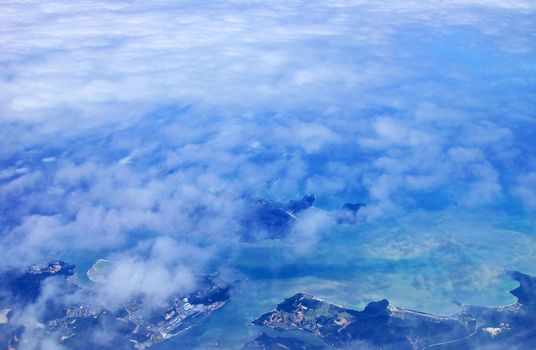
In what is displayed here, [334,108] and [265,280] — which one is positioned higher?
[334,108]

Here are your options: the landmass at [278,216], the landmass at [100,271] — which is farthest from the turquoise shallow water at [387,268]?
the landmass at [100,271]

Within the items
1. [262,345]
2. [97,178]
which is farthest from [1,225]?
[262,345]

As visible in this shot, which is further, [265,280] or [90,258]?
[90,258]

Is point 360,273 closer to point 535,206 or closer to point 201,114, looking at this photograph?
point 535,206

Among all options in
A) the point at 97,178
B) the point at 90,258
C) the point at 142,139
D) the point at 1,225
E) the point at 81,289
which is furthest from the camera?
the point at 142,139

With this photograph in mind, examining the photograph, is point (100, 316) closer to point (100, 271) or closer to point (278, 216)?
point (100, 271)

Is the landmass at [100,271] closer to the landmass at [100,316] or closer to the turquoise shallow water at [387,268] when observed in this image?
the landmass at [100,316]
